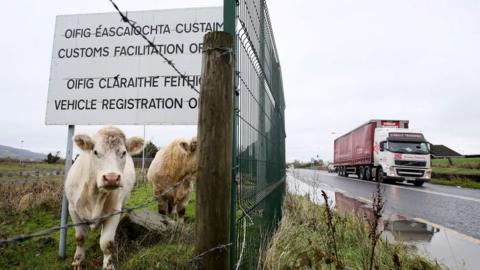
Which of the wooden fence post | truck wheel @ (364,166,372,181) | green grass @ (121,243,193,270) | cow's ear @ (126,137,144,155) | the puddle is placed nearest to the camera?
the wooden fence post

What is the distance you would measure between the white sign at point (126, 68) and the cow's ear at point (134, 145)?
28 centimetres

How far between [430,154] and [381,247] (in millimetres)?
18018

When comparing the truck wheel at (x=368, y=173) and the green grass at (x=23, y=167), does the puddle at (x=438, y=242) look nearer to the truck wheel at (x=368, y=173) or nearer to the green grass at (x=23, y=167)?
the truck wheel at (x=368, y=173)

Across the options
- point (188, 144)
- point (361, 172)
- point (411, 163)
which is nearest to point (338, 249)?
point (188, 144)

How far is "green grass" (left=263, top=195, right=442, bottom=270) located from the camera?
3.30 m

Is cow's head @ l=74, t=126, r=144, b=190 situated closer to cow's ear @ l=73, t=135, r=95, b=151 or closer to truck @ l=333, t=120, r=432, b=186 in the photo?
cow's ear @ l=73, t=135, r=95, b=151

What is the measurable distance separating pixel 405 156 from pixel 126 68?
18.4 metres

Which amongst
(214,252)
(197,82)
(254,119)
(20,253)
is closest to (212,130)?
(214,252)

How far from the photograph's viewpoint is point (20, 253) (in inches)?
180

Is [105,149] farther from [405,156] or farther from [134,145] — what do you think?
[405,156]

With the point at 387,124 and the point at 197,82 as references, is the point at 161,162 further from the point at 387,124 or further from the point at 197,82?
the point at 387,124

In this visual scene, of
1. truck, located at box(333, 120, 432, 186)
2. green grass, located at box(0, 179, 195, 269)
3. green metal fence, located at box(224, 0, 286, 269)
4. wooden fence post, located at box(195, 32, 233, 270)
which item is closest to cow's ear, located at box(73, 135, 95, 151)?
green grass, located at box(0, 179, 195, 269)

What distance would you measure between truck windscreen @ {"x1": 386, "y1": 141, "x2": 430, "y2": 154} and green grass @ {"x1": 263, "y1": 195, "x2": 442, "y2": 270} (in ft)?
50.8

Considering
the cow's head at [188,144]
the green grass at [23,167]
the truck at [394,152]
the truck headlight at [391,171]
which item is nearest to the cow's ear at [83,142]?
the cow's head at [188,144]
